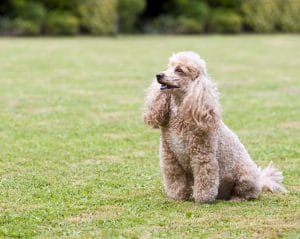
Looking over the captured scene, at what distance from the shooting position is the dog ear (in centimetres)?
593

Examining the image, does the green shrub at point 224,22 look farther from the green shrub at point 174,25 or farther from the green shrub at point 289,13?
the green shrub at point 289,13

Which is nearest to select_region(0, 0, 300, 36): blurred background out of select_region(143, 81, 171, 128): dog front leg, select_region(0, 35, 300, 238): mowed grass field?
select_region(0, 35, 300, 238): mowed grass field

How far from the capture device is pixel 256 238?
17.5 ft

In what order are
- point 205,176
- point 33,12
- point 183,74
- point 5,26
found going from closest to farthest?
point 183,74
point 205,176
point 33,12
point 5,26

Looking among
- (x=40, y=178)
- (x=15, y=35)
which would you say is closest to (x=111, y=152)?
(x=40, y=178)

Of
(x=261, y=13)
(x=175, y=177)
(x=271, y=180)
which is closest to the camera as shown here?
(x=175, y=177)

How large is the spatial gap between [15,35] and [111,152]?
68.4 feet

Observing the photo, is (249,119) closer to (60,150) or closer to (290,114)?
(290,114)

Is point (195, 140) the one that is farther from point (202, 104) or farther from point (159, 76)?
point (159, 76)

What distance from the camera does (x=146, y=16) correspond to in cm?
3278

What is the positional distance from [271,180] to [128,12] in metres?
24.3

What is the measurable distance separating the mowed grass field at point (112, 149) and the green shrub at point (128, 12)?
35.8ft

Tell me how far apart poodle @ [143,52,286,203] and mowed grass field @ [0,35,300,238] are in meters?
0.17

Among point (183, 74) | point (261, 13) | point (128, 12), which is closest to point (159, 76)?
point (183, 74)
